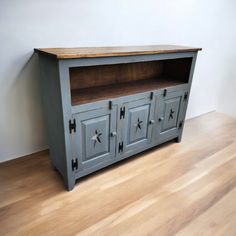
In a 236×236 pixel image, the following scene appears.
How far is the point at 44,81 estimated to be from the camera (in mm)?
1521

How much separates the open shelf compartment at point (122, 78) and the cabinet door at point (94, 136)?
0.11 metres

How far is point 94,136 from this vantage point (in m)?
1.54

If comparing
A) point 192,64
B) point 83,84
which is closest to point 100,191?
point 83,84

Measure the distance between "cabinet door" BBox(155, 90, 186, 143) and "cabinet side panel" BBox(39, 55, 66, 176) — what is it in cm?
89

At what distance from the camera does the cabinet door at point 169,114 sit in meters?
1.91

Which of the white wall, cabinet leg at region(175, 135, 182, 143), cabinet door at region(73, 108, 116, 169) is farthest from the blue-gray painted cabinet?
the white wall

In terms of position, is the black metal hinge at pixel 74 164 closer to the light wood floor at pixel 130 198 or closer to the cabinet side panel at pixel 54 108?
the cabinet side panel at pixel 54 108

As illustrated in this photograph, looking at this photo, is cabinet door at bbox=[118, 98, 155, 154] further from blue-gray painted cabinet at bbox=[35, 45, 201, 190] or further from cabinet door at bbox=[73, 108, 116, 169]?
cabinet door at bbox=[73, 108, 116, 169]

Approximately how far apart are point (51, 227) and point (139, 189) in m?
0.68

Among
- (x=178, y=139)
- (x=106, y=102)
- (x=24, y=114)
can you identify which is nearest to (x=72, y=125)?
(x=106, y=102)

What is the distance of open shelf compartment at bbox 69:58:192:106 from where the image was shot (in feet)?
5.41

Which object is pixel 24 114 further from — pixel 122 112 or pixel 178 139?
pixel 178 139

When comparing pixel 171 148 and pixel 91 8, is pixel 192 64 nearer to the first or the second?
pixel 171 148

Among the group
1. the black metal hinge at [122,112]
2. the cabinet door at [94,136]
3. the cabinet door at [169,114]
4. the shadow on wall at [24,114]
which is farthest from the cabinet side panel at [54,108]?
the cabinet door at [169,114]
